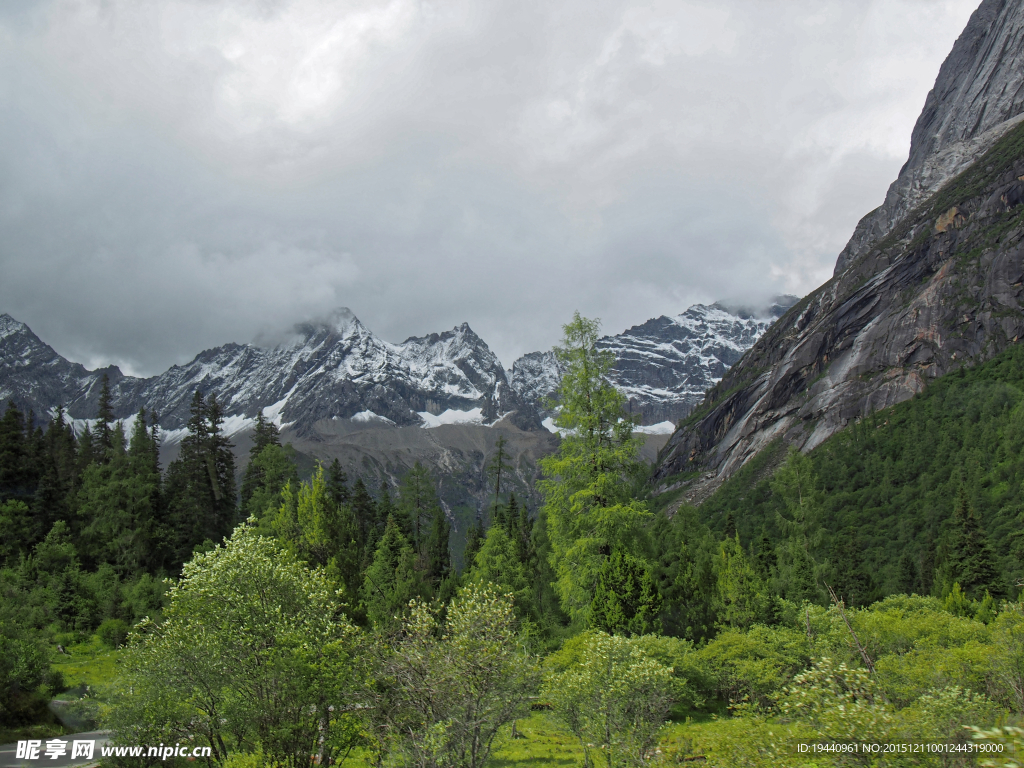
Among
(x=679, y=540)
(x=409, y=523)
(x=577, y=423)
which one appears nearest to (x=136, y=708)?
(x=577, y=423)

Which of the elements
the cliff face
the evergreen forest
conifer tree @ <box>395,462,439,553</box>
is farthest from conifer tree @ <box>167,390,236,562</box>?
the cliff face

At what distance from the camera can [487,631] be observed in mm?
19969

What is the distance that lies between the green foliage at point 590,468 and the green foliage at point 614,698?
10245 millimetres

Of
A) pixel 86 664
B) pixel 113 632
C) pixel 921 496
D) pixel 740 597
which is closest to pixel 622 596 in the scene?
pixel 740 597

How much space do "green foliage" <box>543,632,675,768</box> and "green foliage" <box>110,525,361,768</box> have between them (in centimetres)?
802

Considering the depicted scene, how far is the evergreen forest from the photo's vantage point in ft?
60.7

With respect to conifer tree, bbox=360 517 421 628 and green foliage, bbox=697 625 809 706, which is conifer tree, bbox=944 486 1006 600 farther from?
conifer tree, bbox=360 517 421 628

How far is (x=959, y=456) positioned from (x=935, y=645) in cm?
11483

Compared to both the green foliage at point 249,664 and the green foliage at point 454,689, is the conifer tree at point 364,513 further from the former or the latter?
the green foliage at point 454,689

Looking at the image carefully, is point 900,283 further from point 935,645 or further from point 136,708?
point 136,708

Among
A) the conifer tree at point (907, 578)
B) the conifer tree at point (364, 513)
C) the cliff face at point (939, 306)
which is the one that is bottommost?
the conifer tree at point (907, 578)

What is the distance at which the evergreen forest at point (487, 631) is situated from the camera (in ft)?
60.7

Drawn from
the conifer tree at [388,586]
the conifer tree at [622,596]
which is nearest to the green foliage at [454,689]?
the conifer tree at [622,596]

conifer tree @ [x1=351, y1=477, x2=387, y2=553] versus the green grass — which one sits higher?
conifer tree @ [x1=351, y1=477, x2=387, y2=553]
